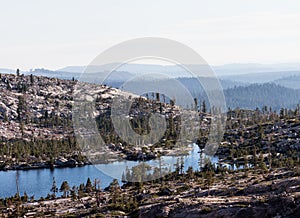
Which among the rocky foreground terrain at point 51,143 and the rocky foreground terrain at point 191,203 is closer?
the rocky foreground terrain at point 191,203

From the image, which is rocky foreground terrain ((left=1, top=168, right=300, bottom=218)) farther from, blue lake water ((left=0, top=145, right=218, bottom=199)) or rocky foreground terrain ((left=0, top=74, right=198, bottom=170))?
rocky foreground terrain ((left=0, top=74, right=198, bottom=170))

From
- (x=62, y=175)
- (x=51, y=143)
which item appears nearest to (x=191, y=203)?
(x=62, y=175)

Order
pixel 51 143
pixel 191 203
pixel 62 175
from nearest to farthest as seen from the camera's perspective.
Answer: pixel 191 203, pixel 62 175, pixel 51 143

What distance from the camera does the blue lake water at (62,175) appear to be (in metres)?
106

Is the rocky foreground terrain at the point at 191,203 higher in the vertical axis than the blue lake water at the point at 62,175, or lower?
higher

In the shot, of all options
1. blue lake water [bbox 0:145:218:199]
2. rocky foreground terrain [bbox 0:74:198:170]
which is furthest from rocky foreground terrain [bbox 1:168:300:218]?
rocky foreground terrain [bbox 0:74:198:170]

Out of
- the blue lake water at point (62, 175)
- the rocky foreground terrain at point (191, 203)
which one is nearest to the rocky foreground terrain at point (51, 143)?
the blue lake water at point (62, 175)

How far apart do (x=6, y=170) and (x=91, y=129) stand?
57512 mm

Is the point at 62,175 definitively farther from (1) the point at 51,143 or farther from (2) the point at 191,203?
(2) the point at 191,203

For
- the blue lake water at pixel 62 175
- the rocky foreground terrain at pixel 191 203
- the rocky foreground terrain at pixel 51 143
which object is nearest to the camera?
the rocky foreground terrain at pixel 191 203

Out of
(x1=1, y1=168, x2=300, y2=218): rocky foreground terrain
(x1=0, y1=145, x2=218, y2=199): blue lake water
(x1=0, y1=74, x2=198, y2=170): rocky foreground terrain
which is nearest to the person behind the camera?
(x1=1, y1=168, x2=300, y2=218): rocky foreground terrain

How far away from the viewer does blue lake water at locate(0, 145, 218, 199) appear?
106 meters

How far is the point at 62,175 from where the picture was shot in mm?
123562

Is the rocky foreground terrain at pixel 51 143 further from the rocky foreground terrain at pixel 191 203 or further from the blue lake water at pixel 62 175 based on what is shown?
the rocky foreground terrain at pixel 191 203
